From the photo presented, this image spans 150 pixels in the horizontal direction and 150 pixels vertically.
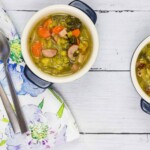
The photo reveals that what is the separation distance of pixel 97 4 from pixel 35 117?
278 mm

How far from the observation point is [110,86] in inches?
42.5

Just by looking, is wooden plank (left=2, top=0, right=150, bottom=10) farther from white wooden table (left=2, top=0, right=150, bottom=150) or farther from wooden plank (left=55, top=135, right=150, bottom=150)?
wooden plank (left=55, top=135, right=150, bottom=150)

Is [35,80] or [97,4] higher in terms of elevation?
[97,4]

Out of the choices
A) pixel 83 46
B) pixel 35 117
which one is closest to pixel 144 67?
pixel 83 46

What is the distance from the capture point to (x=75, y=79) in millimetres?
1016

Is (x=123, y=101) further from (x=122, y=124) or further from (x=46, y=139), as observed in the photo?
(x=46, y=139)

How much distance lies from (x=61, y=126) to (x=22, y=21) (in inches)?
9.5

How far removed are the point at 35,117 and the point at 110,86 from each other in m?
0.18

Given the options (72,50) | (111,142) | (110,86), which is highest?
(72,50)

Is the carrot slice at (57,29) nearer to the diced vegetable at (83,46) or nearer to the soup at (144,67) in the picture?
the diced vegetable at (83,46)

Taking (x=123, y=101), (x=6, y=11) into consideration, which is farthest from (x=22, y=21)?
(x=123, y=101)

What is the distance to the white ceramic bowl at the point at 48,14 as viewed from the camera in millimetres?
996

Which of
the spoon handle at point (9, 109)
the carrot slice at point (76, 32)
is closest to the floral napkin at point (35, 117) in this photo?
the spoon handle at point (9, 109)

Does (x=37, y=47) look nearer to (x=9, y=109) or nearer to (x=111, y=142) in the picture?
(x=9, y=109)
